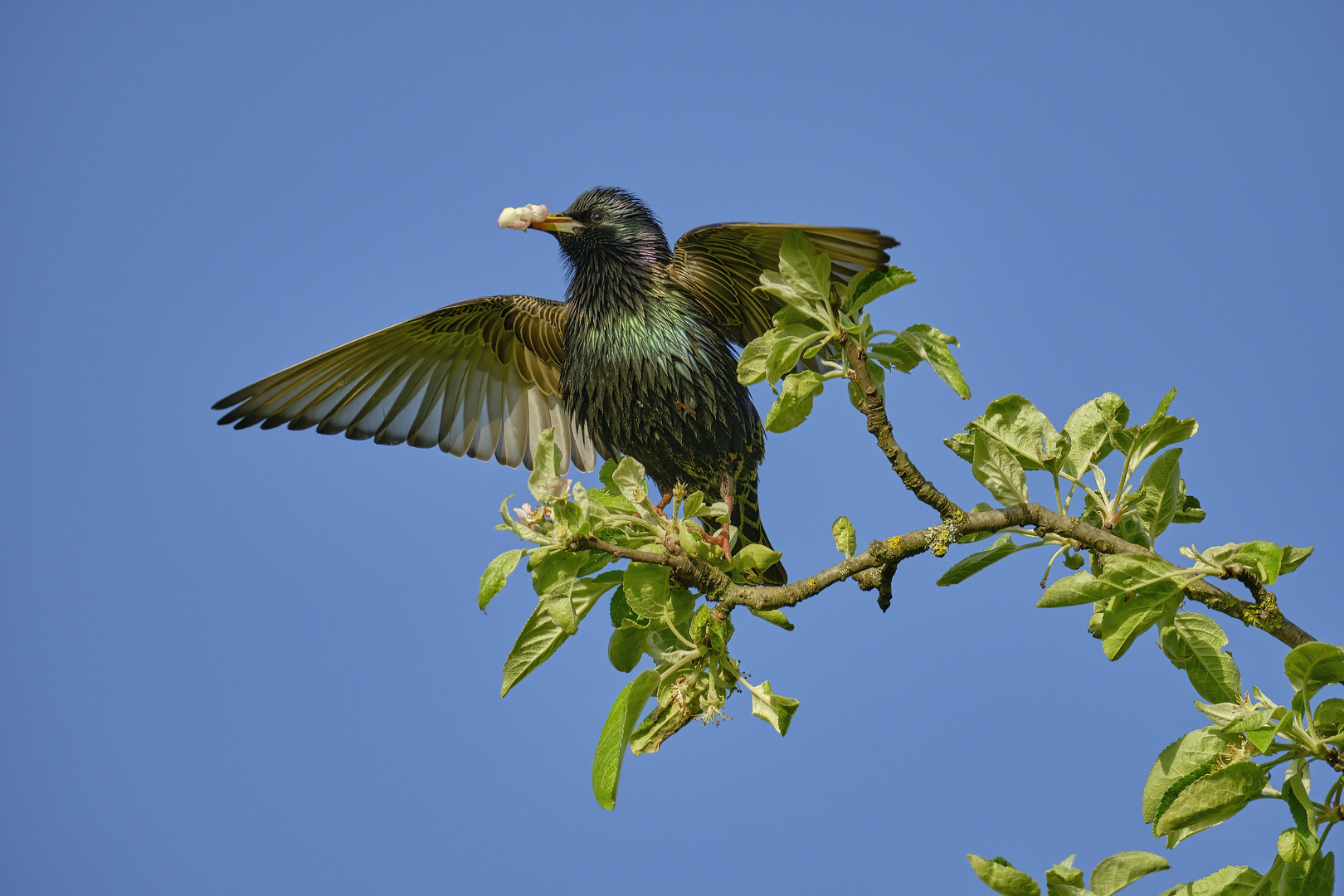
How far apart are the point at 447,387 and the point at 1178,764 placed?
18.7 feet

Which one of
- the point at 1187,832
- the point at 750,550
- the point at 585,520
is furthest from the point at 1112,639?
the point at 585,520

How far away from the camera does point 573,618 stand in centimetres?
350

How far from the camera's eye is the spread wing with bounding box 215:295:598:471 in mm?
7016

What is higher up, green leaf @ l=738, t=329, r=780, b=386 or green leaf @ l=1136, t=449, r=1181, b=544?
green leaf @ l=738, t=329, r=780, b=386

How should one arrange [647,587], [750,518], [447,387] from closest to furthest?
[647,587], [750,518], [447,387]

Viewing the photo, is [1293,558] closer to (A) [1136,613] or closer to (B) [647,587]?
(A) [1136,613]

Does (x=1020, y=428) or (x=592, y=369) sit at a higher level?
(x=592, y=369)

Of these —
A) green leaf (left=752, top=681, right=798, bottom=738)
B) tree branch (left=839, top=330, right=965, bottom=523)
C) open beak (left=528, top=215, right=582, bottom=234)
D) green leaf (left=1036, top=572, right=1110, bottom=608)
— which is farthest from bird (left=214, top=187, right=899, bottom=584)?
green leaf (left=1036, top=572, right=1110, bottom=608)

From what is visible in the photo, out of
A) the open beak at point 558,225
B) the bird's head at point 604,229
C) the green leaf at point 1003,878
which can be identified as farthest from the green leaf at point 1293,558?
the open beak at point 558,225

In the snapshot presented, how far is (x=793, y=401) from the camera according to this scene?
371cm

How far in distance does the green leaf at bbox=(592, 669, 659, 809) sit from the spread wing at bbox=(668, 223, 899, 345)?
239 centimetres

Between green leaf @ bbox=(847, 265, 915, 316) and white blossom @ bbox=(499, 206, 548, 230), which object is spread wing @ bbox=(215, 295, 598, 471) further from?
green leaf @ bbox=(847, 265, 915, 316)

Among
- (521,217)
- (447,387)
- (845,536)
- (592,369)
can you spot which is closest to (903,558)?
(845,536)

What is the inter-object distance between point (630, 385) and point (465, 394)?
1732mm
